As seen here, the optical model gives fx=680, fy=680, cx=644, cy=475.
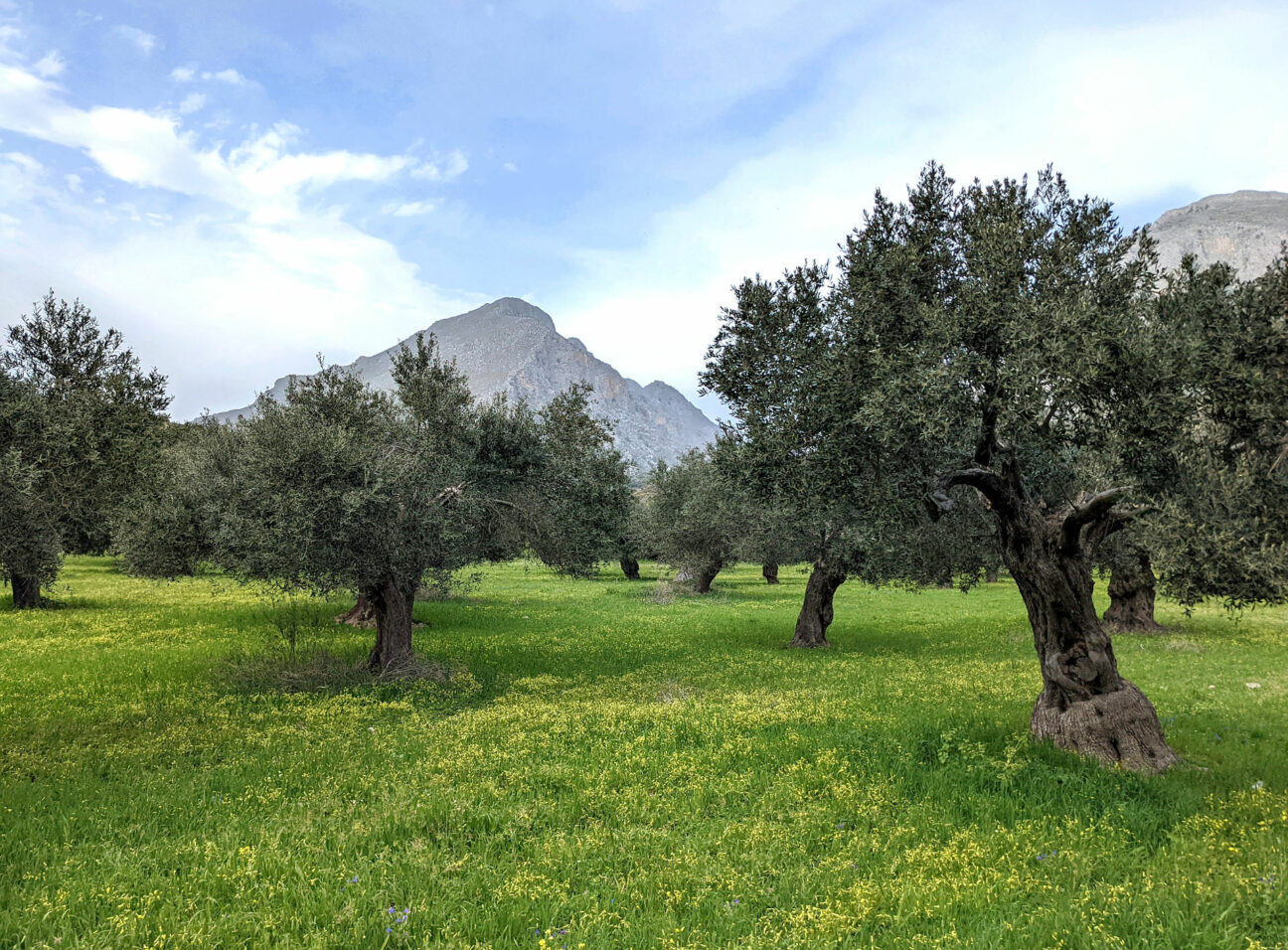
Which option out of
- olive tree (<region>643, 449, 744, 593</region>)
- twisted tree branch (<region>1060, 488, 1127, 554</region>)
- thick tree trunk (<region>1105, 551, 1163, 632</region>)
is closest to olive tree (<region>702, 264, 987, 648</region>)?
twisted tree branch (<region>1060, 488, 1127, 554</region>)

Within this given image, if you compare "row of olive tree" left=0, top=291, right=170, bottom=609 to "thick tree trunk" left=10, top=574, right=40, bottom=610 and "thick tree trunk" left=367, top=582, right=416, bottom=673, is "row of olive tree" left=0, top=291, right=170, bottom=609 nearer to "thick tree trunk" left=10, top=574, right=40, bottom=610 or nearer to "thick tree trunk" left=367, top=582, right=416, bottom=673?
"thick tree trunk" left=367, top=582, right=416, bottom=673

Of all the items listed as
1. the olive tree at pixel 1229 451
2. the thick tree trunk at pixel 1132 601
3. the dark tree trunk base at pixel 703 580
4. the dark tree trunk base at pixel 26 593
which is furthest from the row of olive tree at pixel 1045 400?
the dark tree trunk base at pixel 703 580

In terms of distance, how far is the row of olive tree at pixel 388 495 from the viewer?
16703 mm

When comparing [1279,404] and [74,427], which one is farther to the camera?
[74,427]

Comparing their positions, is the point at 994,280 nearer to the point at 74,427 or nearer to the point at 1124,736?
the point at 1124,736

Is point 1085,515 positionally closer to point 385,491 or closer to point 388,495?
point 388,495

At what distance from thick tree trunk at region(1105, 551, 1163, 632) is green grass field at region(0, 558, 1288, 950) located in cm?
935

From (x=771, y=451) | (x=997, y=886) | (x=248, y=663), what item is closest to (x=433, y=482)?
(x=248, y=663)

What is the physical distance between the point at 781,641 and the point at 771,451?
1784cm

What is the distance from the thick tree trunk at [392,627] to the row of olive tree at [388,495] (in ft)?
0.13

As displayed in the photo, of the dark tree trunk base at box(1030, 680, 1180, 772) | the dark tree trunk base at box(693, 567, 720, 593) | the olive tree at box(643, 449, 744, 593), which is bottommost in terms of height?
the dark tree trunk base at box(693, 567, 720, 593)

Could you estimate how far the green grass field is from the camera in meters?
6.75

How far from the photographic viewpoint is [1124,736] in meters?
11.7

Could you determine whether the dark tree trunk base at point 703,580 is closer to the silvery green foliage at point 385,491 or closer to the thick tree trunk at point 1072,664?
the silvery green foliage at point 385,491
